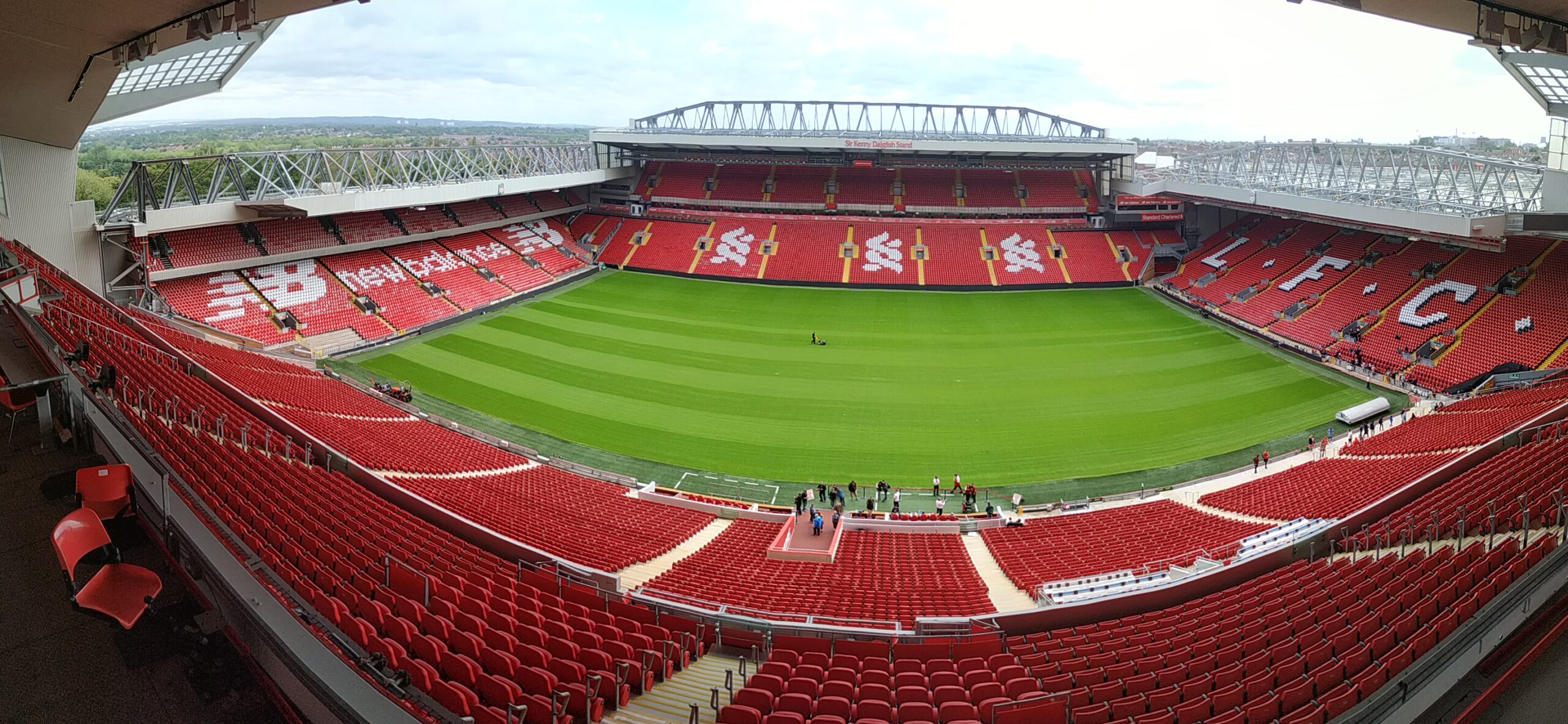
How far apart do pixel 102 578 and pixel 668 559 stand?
9.45 metres

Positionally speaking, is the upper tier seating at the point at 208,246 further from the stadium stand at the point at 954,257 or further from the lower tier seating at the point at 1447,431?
the lower tier seating at the point at 1447,431

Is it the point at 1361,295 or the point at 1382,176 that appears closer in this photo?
the point at 1382,176

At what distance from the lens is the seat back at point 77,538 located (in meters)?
7.45

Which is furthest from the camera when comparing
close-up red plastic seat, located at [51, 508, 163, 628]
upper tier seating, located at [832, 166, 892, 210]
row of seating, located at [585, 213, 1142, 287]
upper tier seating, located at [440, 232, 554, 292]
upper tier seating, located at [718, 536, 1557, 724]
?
upper tier seating, located at [832, 166, 892, 210]

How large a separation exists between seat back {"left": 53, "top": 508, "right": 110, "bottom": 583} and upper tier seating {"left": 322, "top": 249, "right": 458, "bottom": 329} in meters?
31.0

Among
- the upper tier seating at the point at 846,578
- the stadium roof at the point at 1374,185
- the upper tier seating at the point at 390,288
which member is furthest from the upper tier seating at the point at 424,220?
the stadium roof at the point at 1374,185

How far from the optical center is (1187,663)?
344 inches

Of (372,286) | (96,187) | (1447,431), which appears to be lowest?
(1447,431)

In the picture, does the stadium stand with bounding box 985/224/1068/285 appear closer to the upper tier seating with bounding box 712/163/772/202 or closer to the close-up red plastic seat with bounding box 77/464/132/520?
the upper tier seating with bounding box 712/163/772/202

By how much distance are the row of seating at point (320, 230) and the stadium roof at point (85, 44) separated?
11.8 m

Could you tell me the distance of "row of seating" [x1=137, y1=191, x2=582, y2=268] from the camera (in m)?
34.9

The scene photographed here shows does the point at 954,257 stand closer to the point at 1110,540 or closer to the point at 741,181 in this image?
the point at 741,181

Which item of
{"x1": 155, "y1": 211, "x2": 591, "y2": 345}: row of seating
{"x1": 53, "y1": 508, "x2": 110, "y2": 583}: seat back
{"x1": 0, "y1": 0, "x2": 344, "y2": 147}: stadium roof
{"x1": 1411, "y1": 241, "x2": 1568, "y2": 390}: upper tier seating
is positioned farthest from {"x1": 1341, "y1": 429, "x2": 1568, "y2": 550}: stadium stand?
{"x1": 155, "y1": 211, "x2": 591, "y2": 345}: row of seating

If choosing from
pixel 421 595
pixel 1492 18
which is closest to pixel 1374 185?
pixel 1492 18
